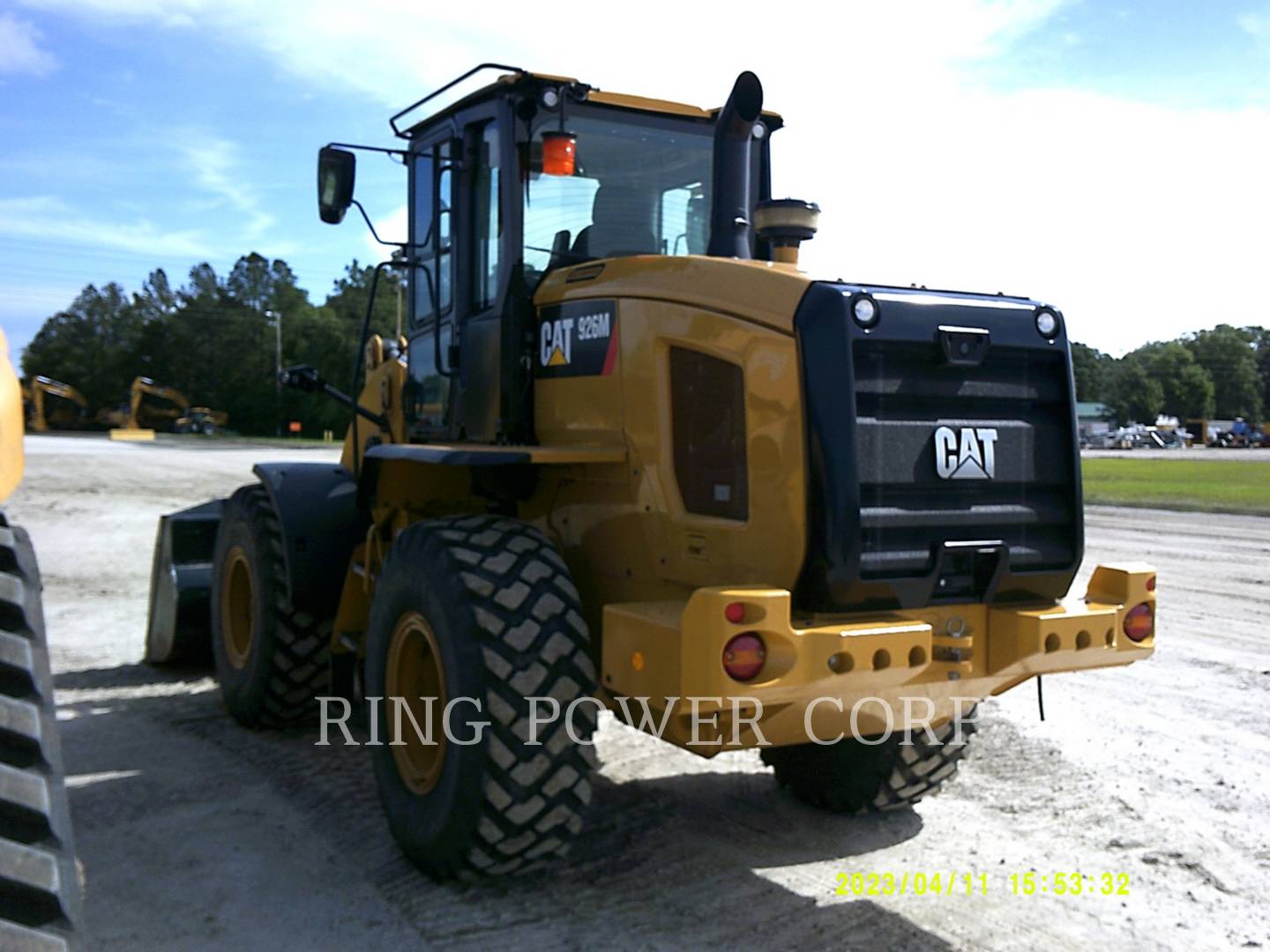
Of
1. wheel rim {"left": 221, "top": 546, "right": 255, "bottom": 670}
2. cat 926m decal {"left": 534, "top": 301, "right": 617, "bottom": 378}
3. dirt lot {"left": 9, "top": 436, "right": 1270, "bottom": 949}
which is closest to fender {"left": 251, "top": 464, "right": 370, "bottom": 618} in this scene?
wheel rim {"left": 221, "top": 546, "right": 255, "bottom": 670}

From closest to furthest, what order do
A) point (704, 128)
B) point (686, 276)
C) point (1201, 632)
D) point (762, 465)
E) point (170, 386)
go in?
point (762, 465) → point (686, 276) → point (704, 128) → point (1201, 632) → point (170, 386)

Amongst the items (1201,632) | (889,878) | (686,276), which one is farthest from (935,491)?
(1201,632)

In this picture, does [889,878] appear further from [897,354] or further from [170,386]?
[170,386]

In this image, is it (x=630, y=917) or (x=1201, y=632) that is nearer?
(x=630, y=917)

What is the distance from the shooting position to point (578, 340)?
4789mm

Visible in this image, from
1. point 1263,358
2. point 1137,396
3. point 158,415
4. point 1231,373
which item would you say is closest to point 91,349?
point 158,415

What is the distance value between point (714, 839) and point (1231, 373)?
128 metres

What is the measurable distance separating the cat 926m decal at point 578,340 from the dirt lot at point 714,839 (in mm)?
1875

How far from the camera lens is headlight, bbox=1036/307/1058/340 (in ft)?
14.1

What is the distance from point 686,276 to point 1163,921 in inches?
107

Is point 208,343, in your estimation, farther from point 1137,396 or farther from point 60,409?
point 1137,396

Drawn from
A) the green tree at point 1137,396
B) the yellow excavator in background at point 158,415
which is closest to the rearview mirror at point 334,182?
the yellow excavator in background at point 158,415

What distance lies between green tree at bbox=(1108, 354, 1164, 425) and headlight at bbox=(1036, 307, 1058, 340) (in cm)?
11318

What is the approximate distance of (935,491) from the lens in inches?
163
